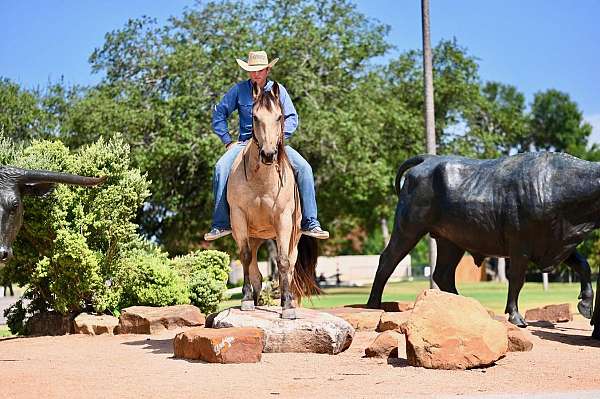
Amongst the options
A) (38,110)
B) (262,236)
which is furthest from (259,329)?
(38,110)

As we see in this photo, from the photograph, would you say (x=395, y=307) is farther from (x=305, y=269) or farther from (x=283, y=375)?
(x=283, y=375)

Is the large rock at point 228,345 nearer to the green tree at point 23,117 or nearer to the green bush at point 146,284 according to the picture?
the green bush at point 146,284

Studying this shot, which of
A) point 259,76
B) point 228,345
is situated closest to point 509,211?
point 259,76

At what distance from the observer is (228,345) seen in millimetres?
7977

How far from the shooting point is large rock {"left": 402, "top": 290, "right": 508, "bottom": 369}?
25.3 ft

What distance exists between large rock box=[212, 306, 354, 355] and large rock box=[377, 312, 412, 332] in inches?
41.0

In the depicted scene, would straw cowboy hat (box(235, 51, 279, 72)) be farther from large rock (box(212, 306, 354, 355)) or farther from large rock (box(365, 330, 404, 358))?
large rock (box(365, 330, 404, 358))

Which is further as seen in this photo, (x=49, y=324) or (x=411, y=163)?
(x=411, y=163)

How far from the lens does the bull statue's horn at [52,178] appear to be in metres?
8.51

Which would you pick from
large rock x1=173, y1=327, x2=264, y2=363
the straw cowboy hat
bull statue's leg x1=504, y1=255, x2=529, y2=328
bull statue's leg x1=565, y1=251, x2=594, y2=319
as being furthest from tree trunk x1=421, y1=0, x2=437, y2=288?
large rock x1=173, y1=327, x2=264, y2=363

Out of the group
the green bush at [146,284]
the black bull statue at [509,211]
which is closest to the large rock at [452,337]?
the black bull statue at [509,211]

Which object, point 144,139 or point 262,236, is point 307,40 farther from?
point 262,236

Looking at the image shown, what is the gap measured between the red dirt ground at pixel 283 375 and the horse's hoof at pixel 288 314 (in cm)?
50

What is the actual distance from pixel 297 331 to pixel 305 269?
172cm
